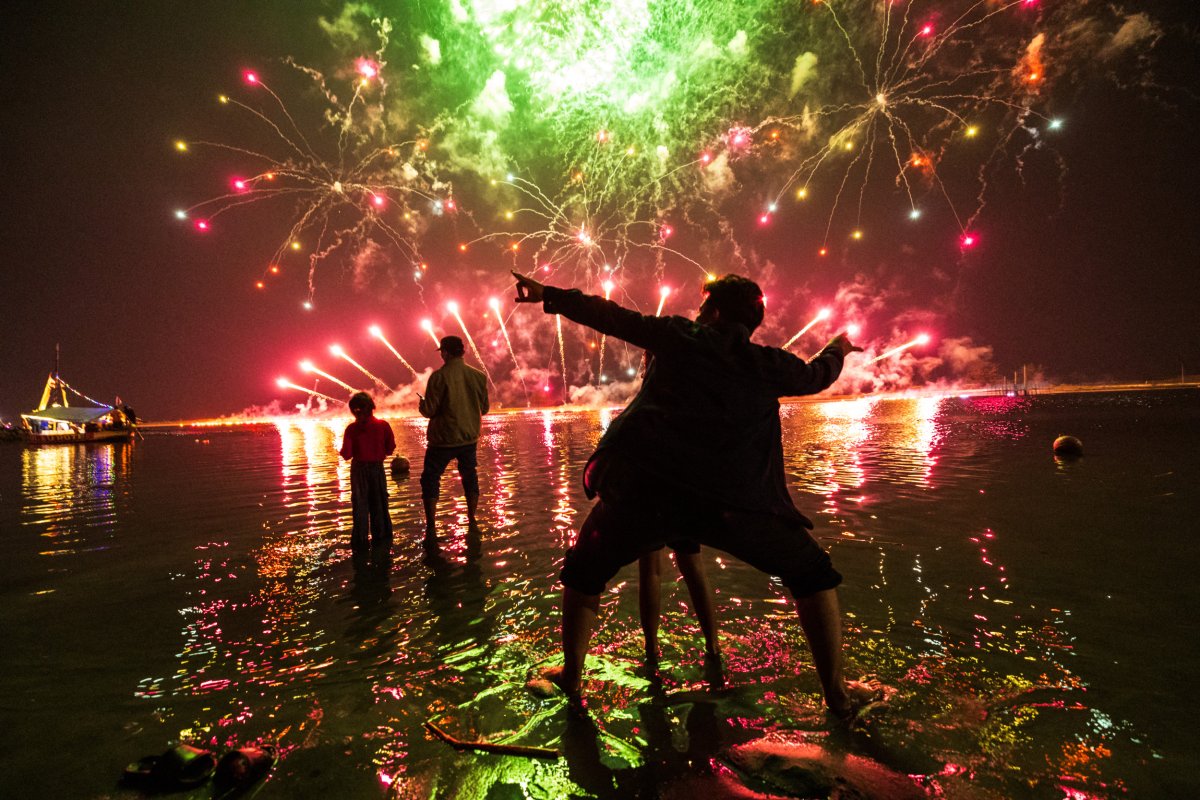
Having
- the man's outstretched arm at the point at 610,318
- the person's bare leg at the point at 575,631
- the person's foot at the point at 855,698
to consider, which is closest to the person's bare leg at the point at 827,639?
the person's foot at the point at 855,698

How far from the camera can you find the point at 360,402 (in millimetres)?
6301

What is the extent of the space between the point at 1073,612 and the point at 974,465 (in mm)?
10487

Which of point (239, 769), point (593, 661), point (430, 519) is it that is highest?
point (430, 519)

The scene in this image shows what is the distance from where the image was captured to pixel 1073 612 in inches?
155

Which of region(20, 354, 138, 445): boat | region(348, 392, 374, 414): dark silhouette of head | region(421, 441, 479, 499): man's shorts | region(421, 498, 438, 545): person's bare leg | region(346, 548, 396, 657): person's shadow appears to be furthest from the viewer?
region(20, 354, 138, 445): boat

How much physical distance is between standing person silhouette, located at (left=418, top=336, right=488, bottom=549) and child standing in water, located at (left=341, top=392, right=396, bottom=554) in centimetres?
54

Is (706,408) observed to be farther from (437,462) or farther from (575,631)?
(437,462)

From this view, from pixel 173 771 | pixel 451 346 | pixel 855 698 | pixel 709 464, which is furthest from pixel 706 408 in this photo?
pixel 451 346

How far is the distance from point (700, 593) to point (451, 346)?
468 cm

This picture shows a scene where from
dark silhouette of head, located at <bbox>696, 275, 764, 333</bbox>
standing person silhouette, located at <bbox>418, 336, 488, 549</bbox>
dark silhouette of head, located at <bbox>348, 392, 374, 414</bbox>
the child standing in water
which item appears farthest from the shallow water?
dark silhouette of head, located at <bbox>696, 275, 764, 333</bbox>

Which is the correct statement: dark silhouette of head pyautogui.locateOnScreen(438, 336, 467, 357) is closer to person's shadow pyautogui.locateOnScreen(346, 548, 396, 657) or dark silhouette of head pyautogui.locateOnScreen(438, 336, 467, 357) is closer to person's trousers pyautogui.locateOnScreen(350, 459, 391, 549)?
person's trousers pyautogui.locateOnScreen(350, 459, 391, 549)

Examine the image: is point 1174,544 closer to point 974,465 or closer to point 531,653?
point 531,653

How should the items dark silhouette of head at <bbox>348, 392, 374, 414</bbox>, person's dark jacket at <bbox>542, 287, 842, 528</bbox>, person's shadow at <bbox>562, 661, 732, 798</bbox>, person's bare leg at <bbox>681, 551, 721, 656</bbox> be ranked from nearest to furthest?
person's shadow at <bbox>562, 661, 732, 798</bbox> → person's dark jacket at <bbox>542, 287, 842, 528</bbox> → person's bare leg at <bbox>681, 551, 721, 656</bbox> → dark silhouette of head at <bbox>348, 392, 374, 414</bbox>

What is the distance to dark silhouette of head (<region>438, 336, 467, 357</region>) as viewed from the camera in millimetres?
6543
